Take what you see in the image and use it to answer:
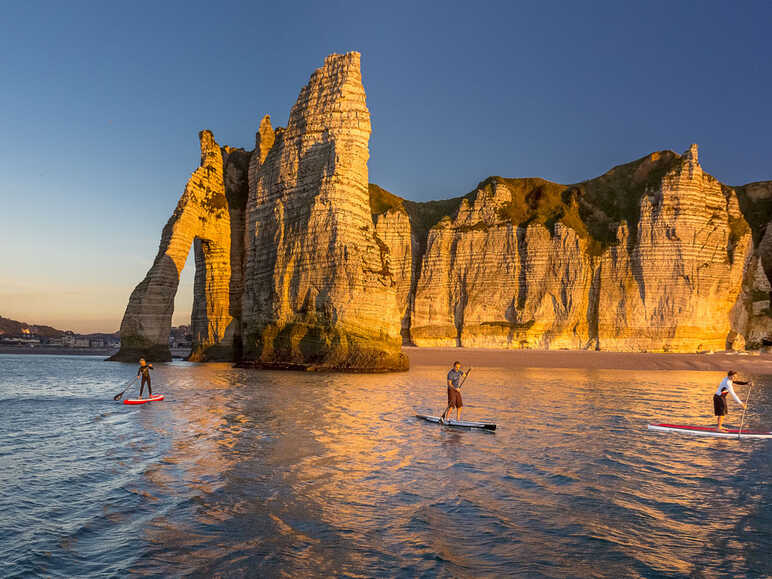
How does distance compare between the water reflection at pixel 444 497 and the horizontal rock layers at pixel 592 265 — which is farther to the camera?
the horizontal rock layers at pixel 592 265

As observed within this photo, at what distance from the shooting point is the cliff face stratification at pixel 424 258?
43812 millimetres

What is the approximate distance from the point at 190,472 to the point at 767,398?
28834mm

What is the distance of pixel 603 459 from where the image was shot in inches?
491

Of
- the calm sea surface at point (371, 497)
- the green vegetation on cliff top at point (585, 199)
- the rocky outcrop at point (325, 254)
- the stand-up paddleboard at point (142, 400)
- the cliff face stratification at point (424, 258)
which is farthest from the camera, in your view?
the green vegetation on cliff top at point (585, 199)

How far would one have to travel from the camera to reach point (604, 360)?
56.9 metres

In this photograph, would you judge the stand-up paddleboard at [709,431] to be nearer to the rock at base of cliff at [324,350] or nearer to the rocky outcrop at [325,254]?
the rock at base of cliff at [324,350]

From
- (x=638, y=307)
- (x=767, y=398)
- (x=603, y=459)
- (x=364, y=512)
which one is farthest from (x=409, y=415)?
A: (x=638, y=307)

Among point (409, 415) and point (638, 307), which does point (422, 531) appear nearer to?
point (409, 415)

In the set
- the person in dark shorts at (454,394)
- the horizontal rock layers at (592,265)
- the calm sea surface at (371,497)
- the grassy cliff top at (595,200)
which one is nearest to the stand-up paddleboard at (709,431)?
the calm sea surface at (371,497)

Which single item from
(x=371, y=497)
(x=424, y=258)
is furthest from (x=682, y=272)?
(x=371, y=497)

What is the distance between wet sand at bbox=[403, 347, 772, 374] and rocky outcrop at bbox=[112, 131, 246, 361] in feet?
70.4

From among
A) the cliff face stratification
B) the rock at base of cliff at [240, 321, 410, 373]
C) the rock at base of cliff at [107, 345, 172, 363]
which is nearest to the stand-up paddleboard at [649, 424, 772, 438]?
the rock at base of cliff at [240, 321, 410, 373]

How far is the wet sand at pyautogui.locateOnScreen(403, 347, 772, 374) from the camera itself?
5381cm

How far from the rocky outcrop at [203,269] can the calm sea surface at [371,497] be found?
36.3m
